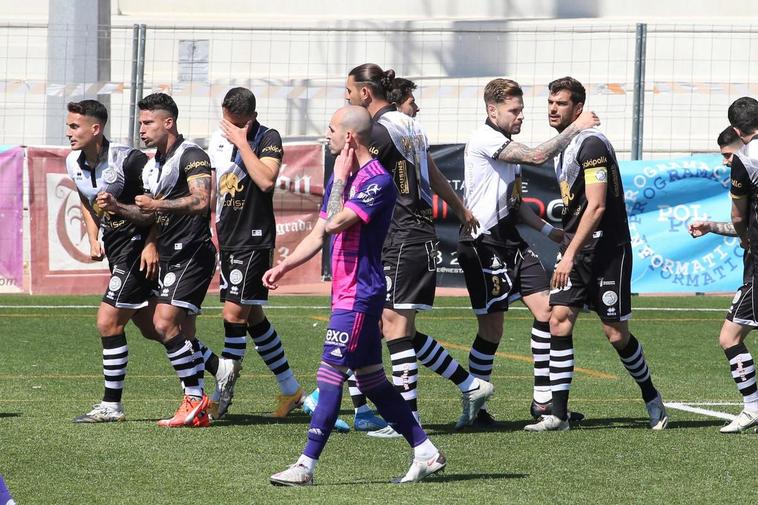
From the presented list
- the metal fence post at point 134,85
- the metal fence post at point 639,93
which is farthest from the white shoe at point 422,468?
the metal fence post at point 134,85

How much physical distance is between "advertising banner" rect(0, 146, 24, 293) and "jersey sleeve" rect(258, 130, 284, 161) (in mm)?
9341

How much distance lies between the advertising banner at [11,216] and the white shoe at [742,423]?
11375mm

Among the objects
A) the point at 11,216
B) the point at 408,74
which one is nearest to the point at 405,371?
the point at 11,216

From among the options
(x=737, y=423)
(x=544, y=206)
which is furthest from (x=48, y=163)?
(x=737, y=423)

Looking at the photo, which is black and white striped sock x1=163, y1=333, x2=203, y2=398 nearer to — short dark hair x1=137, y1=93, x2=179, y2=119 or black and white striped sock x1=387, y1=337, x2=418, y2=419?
black and white striped sock x1=387, y1=337, x2=418, y2=419

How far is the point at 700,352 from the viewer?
43.4 feet

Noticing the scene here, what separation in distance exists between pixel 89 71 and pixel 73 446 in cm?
1203

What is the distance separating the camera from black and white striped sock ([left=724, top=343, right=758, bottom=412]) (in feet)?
29.4

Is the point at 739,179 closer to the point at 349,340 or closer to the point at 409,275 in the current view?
the point at 409,275

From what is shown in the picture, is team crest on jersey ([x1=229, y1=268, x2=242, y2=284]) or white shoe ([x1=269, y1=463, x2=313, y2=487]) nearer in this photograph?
white shoe ([x1=269, y1=463, x2=313, y2=487])

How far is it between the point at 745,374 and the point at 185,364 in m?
3.66

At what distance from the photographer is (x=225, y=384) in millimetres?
9328

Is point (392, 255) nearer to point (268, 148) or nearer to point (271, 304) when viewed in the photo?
point (268, 148)

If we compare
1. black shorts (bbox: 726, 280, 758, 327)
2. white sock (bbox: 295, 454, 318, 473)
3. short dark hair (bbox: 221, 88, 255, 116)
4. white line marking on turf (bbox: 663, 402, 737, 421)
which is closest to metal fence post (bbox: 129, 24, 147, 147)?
short dark hair (bbox: 221, 88, 255, 116)
